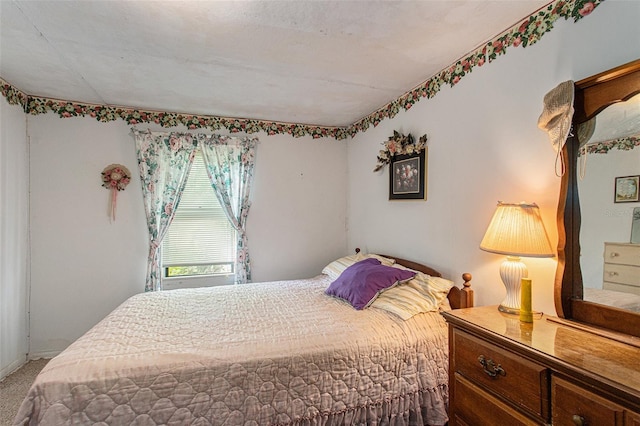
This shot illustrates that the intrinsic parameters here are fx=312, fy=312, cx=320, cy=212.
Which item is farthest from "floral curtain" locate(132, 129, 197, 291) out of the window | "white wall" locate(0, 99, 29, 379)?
→ "white wall" locate(0, 99, 29, 379)

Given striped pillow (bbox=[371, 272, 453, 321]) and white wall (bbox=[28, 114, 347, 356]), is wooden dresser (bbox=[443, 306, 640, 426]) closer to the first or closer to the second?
striped pillow (bbox=[371, 272, 453, 321])

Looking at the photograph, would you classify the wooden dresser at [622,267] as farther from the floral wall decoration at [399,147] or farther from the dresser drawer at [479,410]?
the floral wall decoration at [399,147]

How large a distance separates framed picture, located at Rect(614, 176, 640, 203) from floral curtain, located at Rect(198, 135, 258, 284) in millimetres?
3028

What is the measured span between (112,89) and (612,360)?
3.61m

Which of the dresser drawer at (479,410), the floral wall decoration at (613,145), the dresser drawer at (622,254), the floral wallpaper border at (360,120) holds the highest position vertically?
the floral wallpaper border at (360,120)

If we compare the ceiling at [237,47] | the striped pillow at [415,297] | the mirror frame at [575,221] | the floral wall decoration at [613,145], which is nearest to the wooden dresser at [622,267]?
the mirror frame at [575,221]

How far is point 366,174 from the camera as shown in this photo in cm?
353

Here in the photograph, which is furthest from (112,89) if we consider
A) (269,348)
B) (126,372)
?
(269,348)

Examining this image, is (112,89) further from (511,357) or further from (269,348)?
(511,357)

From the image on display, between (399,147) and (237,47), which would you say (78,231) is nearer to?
(237,47)

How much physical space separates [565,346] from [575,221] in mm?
621

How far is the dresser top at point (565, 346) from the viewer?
96 centimetres

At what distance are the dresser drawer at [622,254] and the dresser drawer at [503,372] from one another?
61cm

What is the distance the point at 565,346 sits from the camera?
1.18m
